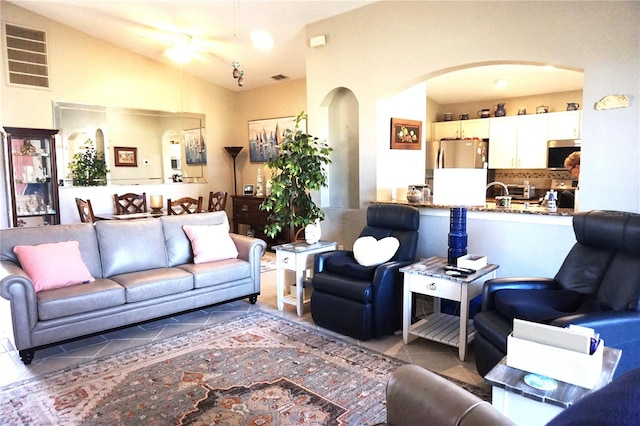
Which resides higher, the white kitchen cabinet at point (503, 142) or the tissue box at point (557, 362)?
the white kitchen cabinet at point (503, 142)

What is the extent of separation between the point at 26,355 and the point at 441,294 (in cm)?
303

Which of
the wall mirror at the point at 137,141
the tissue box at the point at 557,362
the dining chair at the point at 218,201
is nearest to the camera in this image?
the tissue box at the point at 557,362

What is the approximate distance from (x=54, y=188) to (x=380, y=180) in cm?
433

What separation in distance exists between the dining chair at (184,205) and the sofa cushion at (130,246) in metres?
2.14

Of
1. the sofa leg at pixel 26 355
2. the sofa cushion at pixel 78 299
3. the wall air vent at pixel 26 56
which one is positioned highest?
the wall air vent at pixel 26 56

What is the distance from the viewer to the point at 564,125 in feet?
19.9

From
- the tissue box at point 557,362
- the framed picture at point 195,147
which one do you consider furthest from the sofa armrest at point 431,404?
the framed picture at point 195,147

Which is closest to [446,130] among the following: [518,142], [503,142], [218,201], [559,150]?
[503,142]

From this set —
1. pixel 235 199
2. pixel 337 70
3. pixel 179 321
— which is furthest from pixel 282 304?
pixel 235 199

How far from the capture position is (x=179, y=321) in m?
4.02

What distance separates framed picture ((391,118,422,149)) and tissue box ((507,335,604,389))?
3359 mm

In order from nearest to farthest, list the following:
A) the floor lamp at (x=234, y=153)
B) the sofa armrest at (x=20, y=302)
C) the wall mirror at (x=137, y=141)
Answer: the sofa armrest at (x=20, y=302), the wall mirror at (x=137, y=141), the floor lamp at (x=234, y=153)

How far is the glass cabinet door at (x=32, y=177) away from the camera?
5.54 metres

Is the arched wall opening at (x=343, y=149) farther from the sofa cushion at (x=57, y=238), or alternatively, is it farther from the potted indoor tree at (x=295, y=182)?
the sofa cushion at (x=57, y=238)
